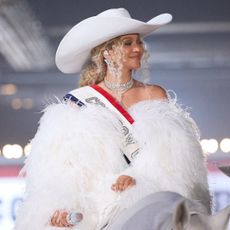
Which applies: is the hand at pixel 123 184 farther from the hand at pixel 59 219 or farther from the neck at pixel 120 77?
the neck at pixel 120 77

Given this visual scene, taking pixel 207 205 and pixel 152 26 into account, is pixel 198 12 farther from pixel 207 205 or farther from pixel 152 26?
pixel 207 205

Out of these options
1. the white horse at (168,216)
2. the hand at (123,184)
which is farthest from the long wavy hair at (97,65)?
the white horse at (168,216)

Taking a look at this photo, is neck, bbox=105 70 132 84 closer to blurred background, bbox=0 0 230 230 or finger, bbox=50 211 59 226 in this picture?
finger, bbox=50 211 59 226

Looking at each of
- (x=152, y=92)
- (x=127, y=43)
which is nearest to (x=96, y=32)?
(x=127, y=43)

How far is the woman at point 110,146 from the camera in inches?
77.9

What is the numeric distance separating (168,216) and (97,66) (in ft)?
2.48

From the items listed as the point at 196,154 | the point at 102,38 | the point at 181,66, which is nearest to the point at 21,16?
the point at 181,66

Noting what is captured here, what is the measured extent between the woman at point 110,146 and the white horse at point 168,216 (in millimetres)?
272

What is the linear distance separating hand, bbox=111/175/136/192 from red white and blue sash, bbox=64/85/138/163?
0.32ft

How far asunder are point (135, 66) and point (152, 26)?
107 millimetres

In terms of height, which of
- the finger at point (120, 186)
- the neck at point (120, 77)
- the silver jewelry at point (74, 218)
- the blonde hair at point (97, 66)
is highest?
→ the blonde hair at point (97, 66)

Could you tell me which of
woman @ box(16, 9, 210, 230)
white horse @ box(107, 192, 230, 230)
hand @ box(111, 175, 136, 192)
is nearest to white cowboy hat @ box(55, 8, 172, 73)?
woman @ box(16, 9, 210, 230)

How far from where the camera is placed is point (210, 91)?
11.6ft

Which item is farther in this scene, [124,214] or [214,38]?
[214,38]
